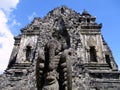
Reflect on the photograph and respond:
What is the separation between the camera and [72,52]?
48.6 ft

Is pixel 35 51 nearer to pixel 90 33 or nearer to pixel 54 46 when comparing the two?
pixel 90 33

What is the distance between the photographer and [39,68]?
6070 millimetres

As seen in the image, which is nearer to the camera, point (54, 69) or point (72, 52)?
point (54, 69)

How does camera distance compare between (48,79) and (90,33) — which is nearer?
(48,79)

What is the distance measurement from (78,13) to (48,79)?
43.9 ft

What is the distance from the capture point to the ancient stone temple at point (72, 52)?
12.9 m

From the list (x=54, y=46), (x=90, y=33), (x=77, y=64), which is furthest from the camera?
(x=90, y=33)

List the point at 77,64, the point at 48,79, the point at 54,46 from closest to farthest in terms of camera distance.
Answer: the point at 48,79 < the point at 54,46 < the point at 77,64

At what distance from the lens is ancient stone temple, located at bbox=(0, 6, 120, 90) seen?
12891 millimetres

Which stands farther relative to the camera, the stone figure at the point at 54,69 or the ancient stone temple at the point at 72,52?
the ancient stone temple at the point at 72,52

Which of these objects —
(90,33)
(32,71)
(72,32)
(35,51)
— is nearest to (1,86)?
(32,71)

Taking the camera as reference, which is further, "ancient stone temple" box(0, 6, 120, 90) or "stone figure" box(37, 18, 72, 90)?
"ancient stone temple" box(0, 6, 120, 90)

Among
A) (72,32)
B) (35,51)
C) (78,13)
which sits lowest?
(35,51)

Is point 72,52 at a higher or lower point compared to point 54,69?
higher
